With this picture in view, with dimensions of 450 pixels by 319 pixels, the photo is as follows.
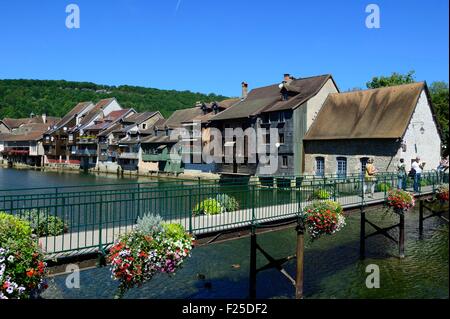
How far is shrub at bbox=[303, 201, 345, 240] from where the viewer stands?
12.1 meters

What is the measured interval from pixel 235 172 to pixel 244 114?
700 centimetres

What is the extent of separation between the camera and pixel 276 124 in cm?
4388

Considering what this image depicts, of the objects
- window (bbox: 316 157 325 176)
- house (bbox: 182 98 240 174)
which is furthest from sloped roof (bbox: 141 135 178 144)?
window (bbox: 316 157 325 176)

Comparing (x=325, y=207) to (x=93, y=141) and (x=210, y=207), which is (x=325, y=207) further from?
(x=93, y=141)

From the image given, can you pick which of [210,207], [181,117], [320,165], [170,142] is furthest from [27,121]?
[210,207]

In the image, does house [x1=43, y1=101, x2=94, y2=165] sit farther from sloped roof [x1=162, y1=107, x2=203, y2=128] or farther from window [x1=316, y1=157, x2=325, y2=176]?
window [x1=316, y1=157, x2=325, y2=176]

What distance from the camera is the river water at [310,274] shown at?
1323 cm

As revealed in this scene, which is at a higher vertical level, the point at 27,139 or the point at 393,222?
the point at 27,139

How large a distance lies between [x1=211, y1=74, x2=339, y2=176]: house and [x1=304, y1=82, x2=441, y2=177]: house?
1365 mm

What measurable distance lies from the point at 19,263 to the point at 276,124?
38.9 m

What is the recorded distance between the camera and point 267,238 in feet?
66.8

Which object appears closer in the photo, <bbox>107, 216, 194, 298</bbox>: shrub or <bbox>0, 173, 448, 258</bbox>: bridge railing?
<bbox>107, 216, 194, 298</bbox>: shrub

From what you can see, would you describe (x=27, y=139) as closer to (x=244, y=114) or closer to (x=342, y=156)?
(x=244, y=114)

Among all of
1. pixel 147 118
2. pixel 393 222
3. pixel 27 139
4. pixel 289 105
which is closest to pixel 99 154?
pixel 147 118
